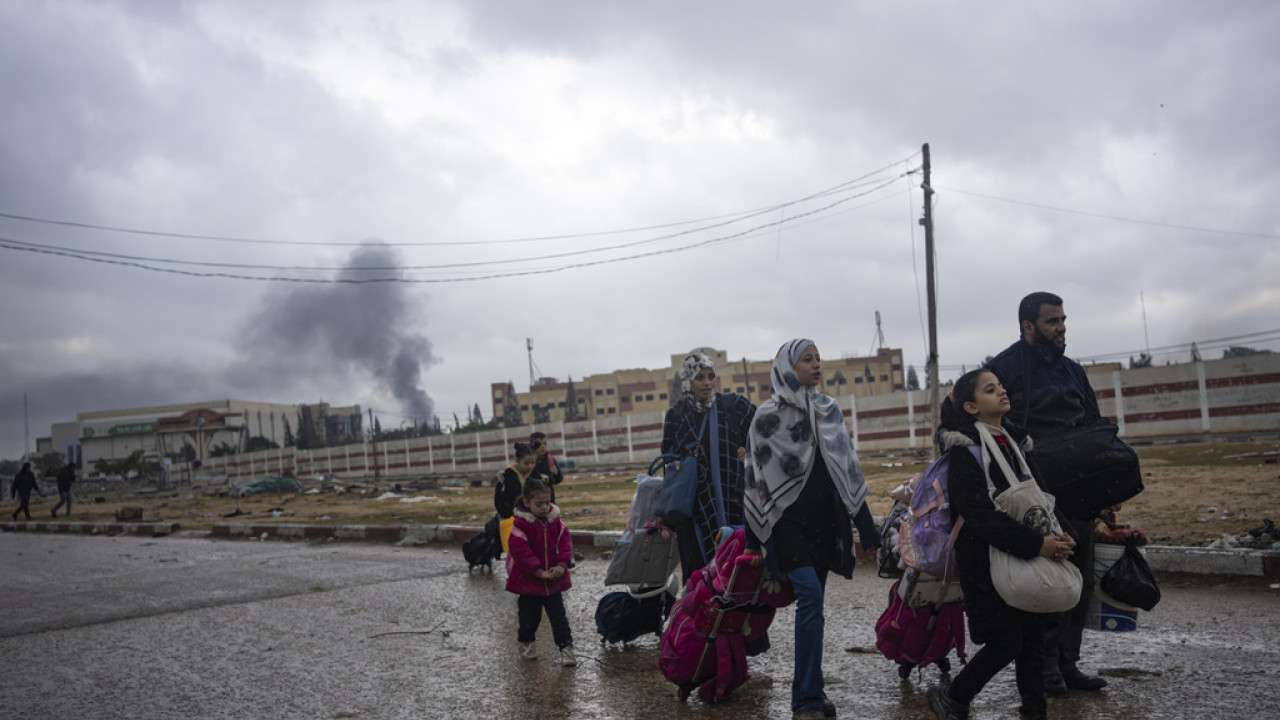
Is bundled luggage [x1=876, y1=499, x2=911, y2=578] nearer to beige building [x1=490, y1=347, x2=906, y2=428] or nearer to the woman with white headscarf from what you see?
the woman with white headscarf

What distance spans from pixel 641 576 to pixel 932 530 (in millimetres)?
2065

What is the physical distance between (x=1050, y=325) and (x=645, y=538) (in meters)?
2.55

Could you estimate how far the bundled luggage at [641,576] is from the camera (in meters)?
5.30

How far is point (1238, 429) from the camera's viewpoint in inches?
968

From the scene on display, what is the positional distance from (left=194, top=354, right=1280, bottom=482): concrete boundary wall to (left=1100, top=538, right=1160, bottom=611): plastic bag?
11.4m

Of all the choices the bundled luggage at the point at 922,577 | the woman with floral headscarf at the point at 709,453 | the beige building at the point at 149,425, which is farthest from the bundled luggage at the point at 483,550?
the beige building at the point at 149,425

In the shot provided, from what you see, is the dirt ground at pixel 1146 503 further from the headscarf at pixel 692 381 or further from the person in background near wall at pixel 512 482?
the headscarf at pixel 692 381

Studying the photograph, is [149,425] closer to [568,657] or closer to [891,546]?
[568,657]

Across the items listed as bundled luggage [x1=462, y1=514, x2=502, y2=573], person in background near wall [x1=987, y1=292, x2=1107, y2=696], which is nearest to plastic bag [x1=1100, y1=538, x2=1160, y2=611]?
person in background near wall [x1=987, y1=292, x2=1107, y2=696]

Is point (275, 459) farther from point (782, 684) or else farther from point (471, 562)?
point (782, 684)

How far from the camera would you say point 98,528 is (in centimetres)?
2081

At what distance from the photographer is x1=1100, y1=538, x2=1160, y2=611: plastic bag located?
150 inches

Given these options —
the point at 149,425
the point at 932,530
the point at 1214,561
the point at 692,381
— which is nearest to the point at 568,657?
the point at 692,381

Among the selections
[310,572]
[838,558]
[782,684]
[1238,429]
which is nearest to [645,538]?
[782,684]
